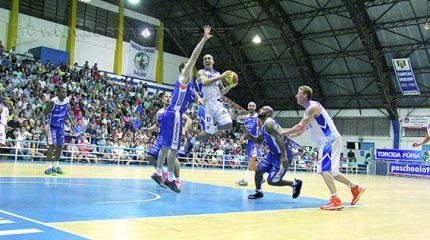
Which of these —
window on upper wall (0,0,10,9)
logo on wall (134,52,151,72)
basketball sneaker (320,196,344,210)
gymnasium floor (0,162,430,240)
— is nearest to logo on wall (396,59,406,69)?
logo on wall (134,52,151,72)

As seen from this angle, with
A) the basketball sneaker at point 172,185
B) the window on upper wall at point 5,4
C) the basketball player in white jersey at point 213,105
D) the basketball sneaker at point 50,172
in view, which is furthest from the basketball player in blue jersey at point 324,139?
the window on upper wall at point 5,4

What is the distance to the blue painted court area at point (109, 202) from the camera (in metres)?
5.32

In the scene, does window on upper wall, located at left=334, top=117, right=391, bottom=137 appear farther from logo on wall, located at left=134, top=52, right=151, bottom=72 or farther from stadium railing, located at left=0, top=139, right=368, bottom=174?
logo on wall, located at left=134, top=52, right=151, bottom=72

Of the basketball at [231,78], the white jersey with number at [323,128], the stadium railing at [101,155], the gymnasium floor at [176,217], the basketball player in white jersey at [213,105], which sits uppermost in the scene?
the basketball at [231,78]

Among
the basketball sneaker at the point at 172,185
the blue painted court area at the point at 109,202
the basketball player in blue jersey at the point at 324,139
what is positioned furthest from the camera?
the basketball sneaker at the point at 172,185

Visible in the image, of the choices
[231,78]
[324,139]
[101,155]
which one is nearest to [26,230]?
[324,139]

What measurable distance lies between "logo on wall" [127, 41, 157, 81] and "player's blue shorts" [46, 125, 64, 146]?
20468mm

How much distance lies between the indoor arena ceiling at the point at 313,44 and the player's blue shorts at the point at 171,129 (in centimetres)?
2098

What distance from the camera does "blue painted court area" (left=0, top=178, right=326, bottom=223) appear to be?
5.32 metres

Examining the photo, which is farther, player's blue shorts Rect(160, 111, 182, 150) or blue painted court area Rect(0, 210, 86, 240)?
player's blue shorts Rect(160, 111, 182, 150)

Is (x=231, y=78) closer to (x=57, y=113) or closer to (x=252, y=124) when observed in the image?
(x=252, y=124)

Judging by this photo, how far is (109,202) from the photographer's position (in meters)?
6.41

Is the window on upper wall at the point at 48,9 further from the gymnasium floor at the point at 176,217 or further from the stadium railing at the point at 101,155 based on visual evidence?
the gymnasium floor at the point at 176,217

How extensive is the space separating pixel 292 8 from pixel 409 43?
7.44 metres
